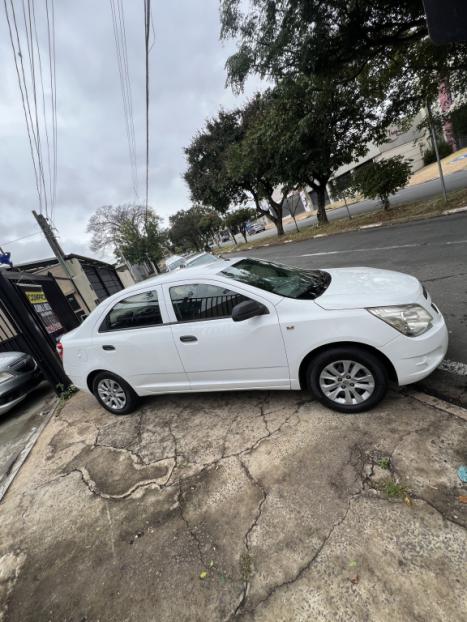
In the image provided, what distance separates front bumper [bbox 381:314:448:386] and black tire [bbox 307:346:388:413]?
128 mm

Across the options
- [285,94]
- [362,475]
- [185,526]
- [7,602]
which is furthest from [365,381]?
[285,94]

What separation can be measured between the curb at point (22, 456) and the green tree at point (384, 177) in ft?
47.7

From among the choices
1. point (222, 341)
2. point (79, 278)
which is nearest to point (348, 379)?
point (222, 341)

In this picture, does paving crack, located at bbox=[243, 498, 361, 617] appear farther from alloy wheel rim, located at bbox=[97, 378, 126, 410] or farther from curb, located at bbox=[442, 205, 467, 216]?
curb, located at bbox=[442, 205, 467, 216]

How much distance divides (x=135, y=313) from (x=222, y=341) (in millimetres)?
1162

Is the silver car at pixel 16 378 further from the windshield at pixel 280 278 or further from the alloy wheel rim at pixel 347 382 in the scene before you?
the alloy wheel rim at pixel 347 382


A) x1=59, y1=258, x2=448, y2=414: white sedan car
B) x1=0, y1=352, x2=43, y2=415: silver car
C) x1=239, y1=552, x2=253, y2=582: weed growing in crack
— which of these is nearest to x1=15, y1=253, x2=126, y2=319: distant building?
x1=0, y1=352, x2=43, y2=415: silver car

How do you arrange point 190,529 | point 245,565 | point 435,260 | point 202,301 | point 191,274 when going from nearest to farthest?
point 245,565
point 190,529
point 202,301
point 191,274
point 435,260

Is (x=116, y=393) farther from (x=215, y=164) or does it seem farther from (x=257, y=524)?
(x=215, y=164)

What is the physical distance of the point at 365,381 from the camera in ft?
8.32

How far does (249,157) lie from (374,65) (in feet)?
24.0

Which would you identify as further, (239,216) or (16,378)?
(239,216)

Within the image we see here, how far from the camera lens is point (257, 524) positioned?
1.98 m

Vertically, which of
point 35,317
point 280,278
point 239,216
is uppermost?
point 239,216
